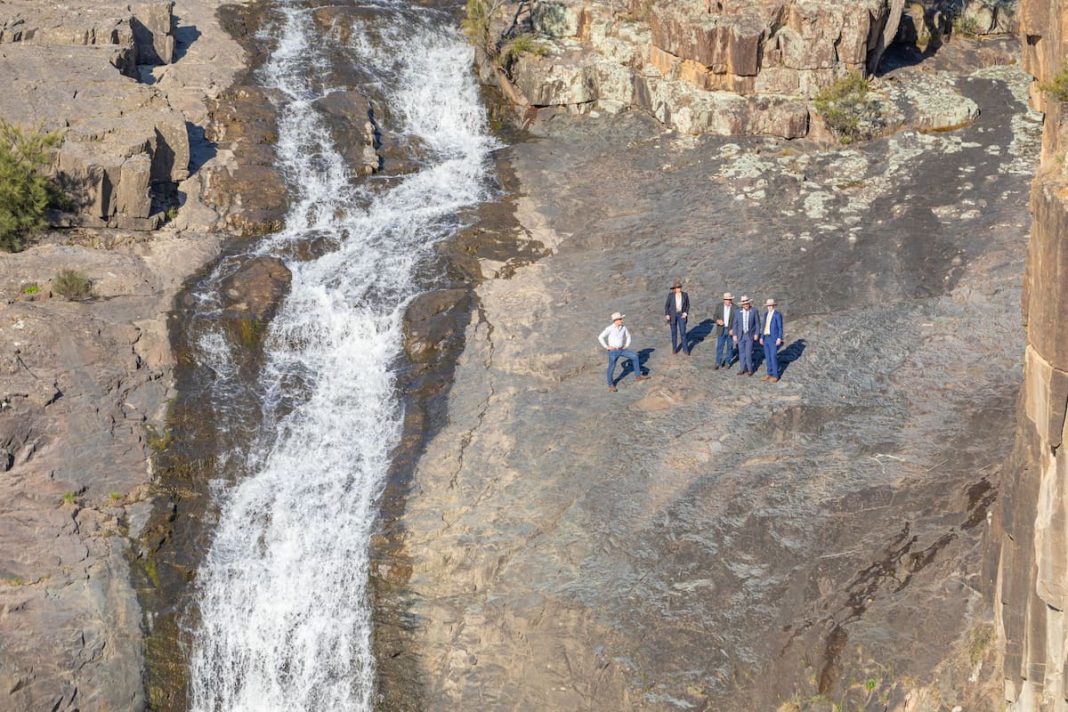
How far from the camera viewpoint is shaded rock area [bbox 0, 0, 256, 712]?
23.5 meters

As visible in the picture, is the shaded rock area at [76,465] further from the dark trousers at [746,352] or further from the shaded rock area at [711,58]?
the shaded rock area at [711,58]

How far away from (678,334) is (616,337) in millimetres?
1826

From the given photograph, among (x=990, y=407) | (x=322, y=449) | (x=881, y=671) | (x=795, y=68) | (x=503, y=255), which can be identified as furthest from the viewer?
(x=795, y=68)

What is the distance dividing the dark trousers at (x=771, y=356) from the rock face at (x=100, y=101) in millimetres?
14714

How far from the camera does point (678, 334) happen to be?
27.6 metres

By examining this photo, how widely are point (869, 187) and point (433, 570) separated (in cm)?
1560

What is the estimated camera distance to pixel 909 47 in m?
39.6

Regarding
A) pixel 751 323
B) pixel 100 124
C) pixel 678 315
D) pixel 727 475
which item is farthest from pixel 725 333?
pixel 100 124

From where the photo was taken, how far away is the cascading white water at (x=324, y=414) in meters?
24.2

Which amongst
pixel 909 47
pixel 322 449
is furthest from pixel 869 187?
pixel 322 449

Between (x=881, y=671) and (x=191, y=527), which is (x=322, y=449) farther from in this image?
(x=881, y=671)

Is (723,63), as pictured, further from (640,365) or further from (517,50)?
(640,365)

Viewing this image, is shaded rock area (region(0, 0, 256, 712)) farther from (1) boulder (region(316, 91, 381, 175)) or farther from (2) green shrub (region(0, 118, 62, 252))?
(1) boulder (region(316, 91, 381, 175))

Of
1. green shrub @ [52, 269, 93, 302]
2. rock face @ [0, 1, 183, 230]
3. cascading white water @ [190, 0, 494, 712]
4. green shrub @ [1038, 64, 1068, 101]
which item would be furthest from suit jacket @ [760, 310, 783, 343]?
rock face @ [0, 1, 183, 230]
